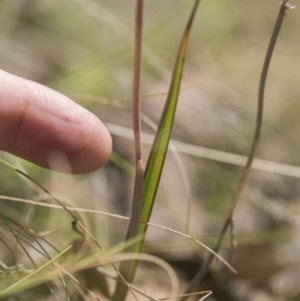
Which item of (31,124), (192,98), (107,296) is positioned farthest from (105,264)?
(192,98)

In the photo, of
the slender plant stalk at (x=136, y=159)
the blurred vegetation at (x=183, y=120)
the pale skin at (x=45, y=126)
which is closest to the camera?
the slender plant stalk at (x=136, y=159)

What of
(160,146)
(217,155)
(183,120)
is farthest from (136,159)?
(183,120)

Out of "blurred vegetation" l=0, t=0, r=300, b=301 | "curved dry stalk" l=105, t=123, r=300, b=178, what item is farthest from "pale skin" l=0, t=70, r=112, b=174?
"curved dry stalk" l=105, t=123, r=300, b=178

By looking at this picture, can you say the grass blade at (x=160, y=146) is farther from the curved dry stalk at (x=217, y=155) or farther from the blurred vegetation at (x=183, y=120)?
the curved dry stalk at (x=217, y=155)

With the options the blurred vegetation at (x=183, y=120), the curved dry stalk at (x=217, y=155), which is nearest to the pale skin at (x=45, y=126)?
the blurred vegetation at (x=183, y=120)

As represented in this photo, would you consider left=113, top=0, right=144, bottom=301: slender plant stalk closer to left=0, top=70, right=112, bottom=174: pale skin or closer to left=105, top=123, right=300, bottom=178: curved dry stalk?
left=0, top=70, right=112, bottom=174: pale skin

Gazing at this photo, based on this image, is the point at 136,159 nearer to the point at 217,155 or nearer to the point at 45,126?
the point at 45,126
